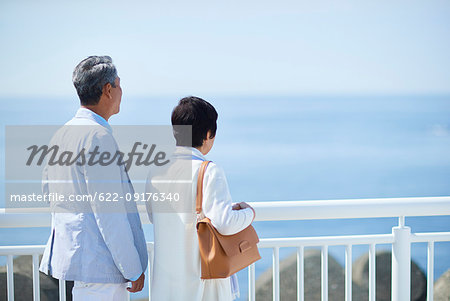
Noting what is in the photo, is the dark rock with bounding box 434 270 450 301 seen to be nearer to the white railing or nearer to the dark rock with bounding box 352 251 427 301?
the dark rock with bounding box 352 251 427 301

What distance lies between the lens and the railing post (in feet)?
7.27

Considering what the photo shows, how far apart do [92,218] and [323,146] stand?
30792 millimetres

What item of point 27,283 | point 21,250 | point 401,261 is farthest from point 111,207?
point 27,283

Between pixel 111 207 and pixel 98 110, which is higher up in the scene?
pixel 98 110

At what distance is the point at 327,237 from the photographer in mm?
2152

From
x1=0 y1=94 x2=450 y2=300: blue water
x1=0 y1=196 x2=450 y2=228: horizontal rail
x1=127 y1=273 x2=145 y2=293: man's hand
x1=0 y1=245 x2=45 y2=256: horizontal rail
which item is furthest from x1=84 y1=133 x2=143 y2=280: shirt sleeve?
x1=0 y1=94 x2=450 y2=300: blue water

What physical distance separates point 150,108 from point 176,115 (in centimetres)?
3379

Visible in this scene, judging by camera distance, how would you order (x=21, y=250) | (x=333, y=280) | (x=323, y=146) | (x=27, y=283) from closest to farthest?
(x=21, y=250)
(x=27, y=283)
(x=333, y=280)
(x=323, y=146)

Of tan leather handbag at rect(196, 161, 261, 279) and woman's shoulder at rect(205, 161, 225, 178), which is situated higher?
woman's shoulder at rect(205, 161, 225, 178)

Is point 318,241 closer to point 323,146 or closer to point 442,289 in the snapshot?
point 442,289

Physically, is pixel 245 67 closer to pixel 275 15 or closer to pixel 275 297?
pixel 275 15

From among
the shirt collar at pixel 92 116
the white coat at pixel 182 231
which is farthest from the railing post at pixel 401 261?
the shirt collar at pixel 92 116

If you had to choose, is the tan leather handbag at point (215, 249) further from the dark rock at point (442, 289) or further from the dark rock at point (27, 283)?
the dark rock at point (442, 289)

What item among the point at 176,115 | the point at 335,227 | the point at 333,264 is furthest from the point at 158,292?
the point at 335,227
